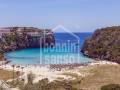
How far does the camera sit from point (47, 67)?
67938 mm

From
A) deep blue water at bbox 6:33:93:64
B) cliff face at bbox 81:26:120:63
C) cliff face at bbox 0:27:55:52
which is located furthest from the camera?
cliff face at bbox 0:27:55:52

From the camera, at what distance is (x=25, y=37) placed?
418ft

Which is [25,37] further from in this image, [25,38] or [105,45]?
[105,45]

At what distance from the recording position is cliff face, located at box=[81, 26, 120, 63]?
9175 cm

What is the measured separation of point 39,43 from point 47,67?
58056mm

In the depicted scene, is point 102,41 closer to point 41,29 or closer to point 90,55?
point 90,55

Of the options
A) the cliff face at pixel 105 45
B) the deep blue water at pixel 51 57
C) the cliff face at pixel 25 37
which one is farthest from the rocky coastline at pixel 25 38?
the cliff face at pixel 105 45

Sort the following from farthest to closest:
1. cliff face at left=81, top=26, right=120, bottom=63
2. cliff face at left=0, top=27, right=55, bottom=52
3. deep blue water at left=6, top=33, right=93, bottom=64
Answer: cliff face at left=0, top=27, right=55, bottom=52, cliff face at left=81, top=26, right=120, bottom=63, deep blue water at left=6, top=33, right=93, bottom=64

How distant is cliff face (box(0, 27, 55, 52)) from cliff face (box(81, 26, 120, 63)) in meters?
18.1

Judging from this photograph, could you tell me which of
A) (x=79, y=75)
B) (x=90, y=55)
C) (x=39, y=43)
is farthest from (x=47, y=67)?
(x=39, y=43)

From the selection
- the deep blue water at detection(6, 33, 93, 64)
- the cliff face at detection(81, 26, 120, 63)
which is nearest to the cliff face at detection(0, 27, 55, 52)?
the deep blue water at detection(6, 33, 93, 64)

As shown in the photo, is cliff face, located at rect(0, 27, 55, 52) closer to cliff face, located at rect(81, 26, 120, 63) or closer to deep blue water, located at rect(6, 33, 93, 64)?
deep blue water, located at rect(6, 33, 93, 64)

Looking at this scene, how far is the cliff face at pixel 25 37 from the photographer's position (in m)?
124

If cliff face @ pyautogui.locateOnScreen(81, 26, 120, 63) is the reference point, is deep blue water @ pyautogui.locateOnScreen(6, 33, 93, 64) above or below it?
below
